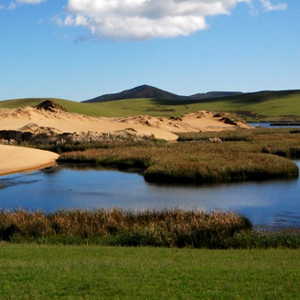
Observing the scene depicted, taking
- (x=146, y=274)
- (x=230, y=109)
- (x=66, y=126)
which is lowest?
(x=146, y=274)

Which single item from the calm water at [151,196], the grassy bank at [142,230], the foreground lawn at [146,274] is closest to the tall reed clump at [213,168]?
the calm water at [151,196]

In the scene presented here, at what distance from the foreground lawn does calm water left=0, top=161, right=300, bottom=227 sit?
6992 millimetres

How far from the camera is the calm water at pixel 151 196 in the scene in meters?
21.2

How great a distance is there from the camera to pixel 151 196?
2459cm

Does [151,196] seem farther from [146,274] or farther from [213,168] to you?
[146,274]

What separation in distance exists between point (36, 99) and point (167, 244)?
169 metres

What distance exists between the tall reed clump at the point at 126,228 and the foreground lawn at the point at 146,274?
1660mm

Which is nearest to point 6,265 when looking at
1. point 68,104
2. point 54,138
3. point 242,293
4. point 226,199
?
point 242,293

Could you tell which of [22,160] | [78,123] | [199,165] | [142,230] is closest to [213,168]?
[199,165]

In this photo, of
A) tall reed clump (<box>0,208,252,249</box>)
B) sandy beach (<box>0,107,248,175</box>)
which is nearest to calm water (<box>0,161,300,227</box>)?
tall reed clump (<box>0,208,252,249</box>)

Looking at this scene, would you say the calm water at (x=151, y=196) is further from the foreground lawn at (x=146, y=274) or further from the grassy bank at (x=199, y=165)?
the foreground lawn at (x=146, y=274)

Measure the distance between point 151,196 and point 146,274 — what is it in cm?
1461

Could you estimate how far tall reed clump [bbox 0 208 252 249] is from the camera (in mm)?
14562

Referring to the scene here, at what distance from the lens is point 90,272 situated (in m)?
10.2
